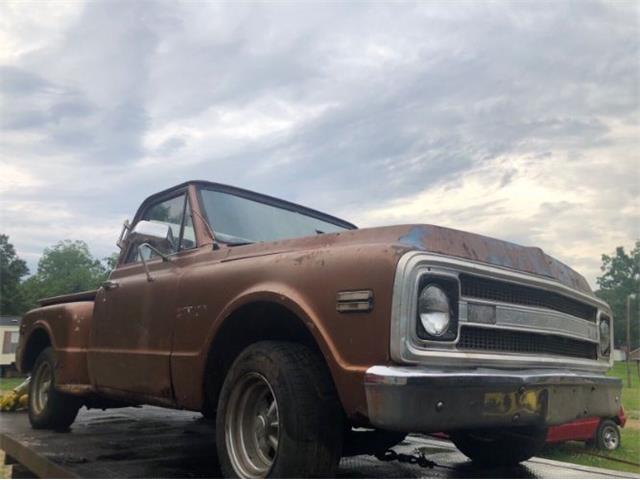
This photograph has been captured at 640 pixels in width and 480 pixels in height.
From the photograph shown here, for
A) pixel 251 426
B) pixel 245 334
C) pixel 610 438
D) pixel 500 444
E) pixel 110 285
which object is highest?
pixel 110 285

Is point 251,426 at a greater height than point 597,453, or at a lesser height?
greater

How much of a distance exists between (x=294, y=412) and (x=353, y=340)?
407mm

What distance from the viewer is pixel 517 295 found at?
9.95ft

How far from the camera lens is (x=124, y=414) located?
6293mm

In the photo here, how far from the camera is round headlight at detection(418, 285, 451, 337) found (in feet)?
8.52

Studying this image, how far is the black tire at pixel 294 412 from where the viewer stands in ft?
8.66

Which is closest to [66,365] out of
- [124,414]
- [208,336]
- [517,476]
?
[124,414]

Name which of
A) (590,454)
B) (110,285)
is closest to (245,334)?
(110,285)

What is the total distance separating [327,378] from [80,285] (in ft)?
198

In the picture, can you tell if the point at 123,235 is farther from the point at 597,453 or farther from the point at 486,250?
the point at 597,453

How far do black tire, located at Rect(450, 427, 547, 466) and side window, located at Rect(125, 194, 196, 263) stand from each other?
219 centimetres

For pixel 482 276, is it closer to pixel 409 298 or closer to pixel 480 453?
pixel 409 298

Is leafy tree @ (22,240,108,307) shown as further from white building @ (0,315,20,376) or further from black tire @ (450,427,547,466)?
black tire @ (450,427,547,466)

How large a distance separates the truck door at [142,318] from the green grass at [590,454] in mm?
6644
